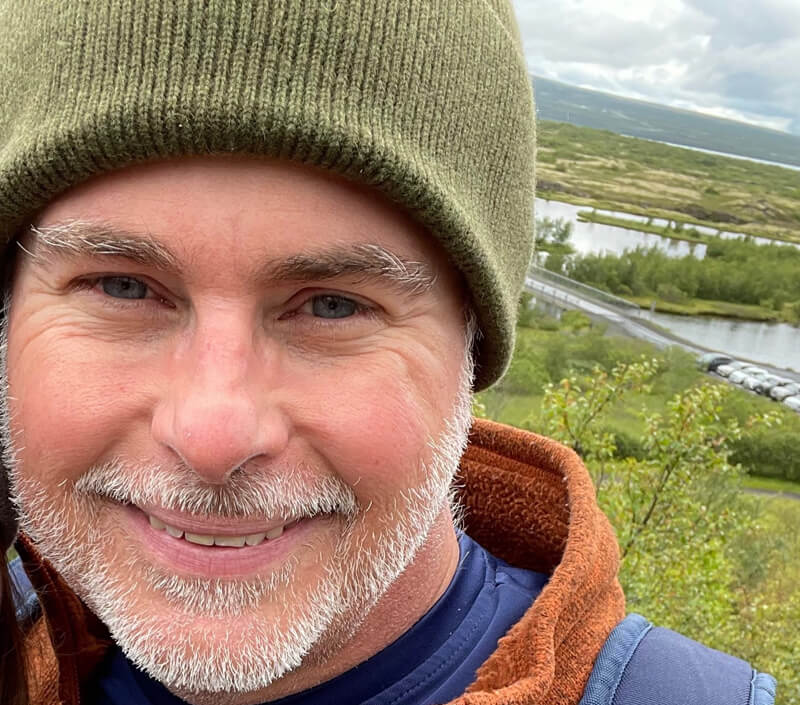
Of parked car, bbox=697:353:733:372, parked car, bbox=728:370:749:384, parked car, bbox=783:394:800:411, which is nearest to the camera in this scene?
parked car, bbox=783:394:800:411

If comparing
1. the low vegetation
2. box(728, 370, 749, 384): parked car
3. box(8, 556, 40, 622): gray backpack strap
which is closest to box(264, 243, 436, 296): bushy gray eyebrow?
box(8, 556, 40, 622): gray backpack strap

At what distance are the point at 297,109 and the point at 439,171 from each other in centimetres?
32

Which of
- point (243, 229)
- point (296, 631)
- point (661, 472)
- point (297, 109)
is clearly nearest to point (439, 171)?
point (297, 109)

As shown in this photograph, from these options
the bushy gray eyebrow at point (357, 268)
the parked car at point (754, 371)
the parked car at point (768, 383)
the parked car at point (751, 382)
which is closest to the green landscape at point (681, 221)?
the parked car at point (754, 371)

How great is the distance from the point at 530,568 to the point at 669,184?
Result: 112m

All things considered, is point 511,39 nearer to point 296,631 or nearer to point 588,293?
point 296,631

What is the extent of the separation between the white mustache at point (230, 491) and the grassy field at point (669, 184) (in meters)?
89.1

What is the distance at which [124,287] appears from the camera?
4.83ft

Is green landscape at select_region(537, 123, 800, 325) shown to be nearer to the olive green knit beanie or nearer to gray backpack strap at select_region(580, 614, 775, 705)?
the olive green knit beanie

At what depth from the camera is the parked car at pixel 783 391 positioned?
156ft

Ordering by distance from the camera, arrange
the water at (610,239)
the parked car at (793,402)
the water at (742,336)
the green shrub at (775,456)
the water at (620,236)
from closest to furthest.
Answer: the green shrub at (775,456), the parked car at (793,402), the water at (742,336), the water at (610,239), the water at (620,236)

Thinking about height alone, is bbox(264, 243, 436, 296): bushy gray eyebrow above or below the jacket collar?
above

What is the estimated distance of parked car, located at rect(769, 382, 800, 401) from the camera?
1874 inches

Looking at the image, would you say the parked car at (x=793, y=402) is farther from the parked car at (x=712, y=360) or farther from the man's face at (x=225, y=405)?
the man's face at (x=225, y=405)
